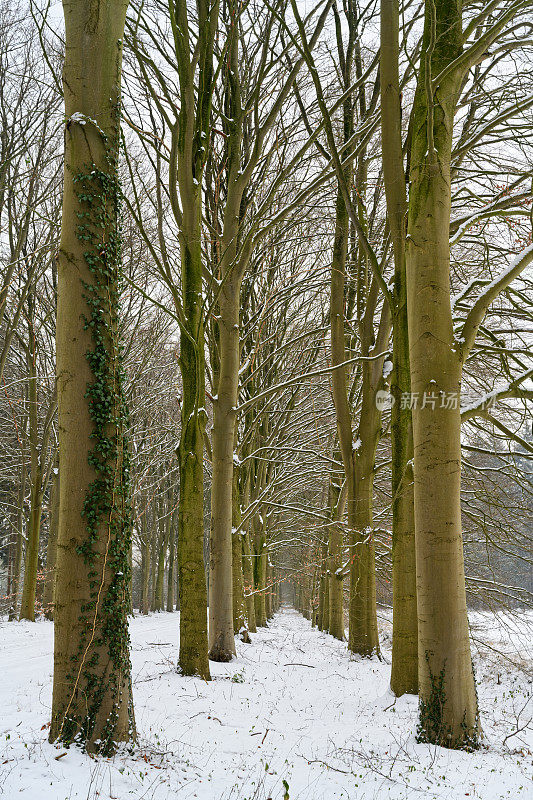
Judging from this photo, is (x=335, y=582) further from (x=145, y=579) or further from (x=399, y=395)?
(x=145, y=579)

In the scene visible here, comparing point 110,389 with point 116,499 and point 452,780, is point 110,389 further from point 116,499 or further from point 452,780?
point 452,780

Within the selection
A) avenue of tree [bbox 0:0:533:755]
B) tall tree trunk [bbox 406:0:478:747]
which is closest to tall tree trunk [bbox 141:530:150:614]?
avenue of tree [bbox 0:0:533:755]

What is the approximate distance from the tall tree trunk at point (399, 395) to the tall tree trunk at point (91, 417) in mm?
2876

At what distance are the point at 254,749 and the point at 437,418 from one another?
3070 mm

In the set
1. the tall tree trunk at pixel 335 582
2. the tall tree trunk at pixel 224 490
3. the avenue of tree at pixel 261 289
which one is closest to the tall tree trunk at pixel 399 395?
the avenue of tree at pixel 261 289

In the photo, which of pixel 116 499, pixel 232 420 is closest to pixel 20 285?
pixel 232 420

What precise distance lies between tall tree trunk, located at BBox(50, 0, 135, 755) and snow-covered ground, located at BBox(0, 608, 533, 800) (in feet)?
1.25

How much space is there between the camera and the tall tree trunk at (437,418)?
14.5 feet

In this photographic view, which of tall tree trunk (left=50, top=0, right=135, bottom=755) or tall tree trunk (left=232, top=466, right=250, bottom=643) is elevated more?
tall tree trunk (left=50, top=0, right=135, bottom=755)

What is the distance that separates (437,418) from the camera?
15.8 feet

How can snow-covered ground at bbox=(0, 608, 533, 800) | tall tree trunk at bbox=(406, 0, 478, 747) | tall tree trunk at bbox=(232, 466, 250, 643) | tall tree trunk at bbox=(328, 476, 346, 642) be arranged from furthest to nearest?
tall tree trunk at bbox=(328, 476, 346, 642), tall tree trunk at bbox=(232, 466, 250, 643), tall tree trunk at bbox=(406, 0, 478, 747), snow-covered ground at bbox=(0, 608, 533, 800)

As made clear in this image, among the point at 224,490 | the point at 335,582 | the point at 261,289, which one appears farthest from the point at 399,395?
the point at 335,582

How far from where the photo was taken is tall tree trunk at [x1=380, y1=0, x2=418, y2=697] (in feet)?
19.5

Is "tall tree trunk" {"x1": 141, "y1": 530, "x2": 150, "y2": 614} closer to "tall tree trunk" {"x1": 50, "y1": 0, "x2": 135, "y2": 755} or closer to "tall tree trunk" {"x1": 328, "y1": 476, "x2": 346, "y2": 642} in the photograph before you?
"tall tree trunk" {"x1": 328, "y1": 476, "x2": 346, "y2": 642}
